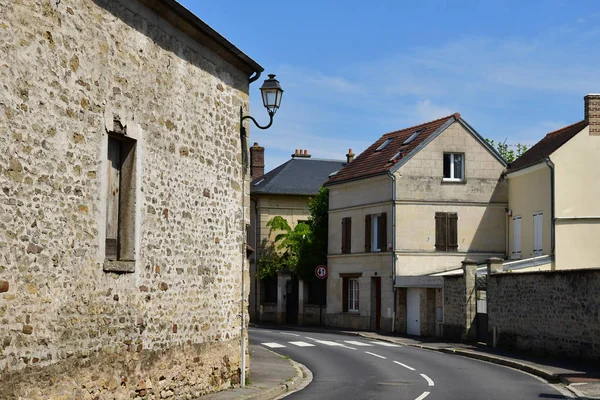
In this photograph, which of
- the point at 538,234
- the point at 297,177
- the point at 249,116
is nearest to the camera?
the point at 249,116

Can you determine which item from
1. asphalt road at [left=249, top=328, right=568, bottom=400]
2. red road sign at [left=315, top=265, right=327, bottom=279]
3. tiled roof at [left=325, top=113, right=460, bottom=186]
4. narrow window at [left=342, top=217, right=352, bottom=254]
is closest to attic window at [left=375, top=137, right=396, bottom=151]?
tiled roof at [left=325, top=113, right=460, bottom=186]

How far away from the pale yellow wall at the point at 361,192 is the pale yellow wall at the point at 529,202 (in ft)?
16.7

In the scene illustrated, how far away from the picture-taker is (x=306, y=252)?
4431 centimetres

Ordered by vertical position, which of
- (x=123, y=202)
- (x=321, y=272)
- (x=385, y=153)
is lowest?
(x=321, y=272)

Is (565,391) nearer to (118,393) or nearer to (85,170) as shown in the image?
(118,393)

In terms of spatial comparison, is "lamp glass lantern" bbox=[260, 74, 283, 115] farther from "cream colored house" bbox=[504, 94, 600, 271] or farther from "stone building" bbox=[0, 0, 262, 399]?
"cream colored house" bbox=[504, 94, 600, 271]

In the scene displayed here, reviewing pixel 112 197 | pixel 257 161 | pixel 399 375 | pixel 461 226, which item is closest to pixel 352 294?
pixel 461 226

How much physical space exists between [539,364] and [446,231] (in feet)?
56.2

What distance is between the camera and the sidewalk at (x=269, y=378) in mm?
15000

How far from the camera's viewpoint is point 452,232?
38.6 metres

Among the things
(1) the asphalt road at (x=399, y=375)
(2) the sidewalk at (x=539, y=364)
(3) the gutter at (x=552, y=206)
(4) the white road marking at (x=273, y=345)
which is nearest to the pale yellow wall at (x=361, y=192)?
(3) the gutter at (x=552, y=206)

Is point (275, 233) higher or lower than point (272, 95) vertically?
lower

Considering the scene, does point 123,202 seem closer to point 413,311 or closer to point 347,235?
point 413,311

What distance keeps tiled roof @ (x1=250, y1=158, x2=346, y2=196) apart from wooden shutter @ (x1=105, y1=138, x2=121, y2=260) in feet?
112
